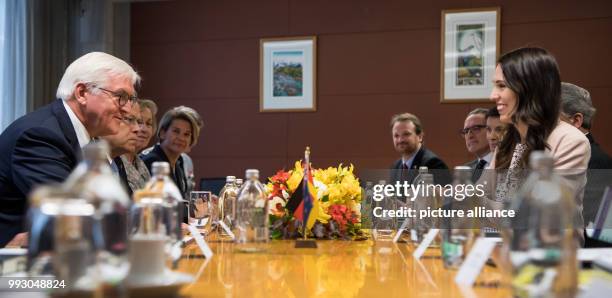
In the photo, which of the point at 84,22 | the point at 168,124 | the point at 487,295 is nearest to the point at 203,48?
the point at 84,22

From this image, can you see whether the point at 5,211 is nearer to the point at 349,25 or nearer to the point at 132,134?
the point at 132,134

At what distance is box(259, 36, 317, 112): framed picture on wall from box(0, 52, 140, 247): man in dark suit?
349cm

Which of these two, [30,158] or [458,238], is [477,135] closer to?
[458,238]

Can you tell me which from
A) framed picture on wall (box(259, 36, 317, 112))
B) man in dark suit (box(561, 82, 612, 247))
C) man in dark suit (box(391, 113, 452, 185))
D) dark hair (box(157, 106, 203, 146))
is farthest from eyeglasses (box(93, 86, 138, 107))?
framed picture on wall (box(259, 36, 317, 112))

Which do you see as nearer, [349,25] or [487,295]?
[487,295]

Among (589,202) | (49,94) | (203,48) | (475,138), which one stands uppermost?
(203,48)

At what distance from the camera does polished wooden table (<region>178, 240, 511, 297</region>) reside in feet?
3.89

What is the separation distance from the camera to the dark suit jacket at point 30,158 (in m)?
2.01

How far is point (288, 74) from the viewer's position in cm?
599

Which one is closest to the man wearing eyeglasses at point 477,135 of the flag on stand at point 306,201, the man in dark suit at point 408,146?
the man in dark suit at point 408,146

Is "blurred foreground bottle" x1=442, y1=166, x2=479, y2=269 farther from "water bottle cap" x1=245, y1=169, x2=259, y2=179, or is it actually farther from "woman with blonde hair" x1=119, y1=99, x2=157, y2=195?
"woman with blonde hair" x1=119, y1=99, x2=157, y2=195

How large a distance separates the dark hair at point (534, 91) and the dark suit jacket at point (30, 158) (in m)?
1.74

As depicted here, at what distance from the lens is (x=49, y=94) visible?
19.4ft

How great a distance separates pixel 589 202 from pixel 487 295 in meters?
2.31
